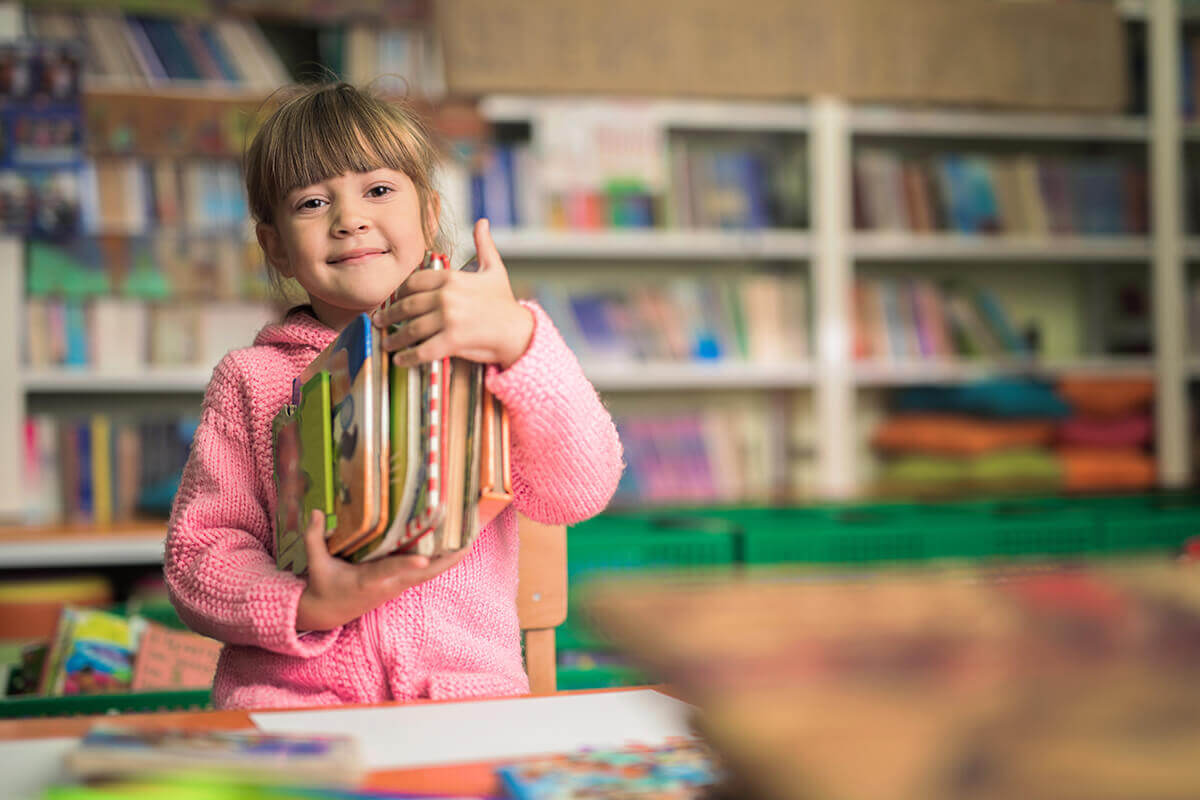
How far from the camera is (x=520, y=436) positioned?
0.89m

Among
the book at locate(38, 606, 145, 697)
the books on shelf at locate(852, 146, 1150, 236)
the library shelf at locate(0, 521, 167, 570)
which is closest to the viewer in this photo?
the book at locate(38, 606, 145, 697)

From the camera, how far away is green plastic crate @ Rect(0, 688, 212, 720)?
1.11m

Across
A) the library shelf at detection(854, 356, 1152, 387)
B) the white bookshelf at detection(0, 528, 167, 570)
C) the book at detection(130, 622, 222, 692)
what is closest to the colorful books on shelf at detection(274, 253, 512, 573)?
the book at detection(130, 622, 222, 692)

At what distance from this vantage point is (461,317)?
754mm

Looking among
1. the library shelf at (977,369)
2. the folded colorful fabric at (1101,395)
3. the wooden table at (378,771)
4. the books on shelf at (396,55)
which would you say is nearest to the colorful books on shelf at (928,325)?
the library shelf at (977,369)

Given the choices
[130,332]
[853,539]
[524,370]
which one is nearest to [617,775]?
[524,370]

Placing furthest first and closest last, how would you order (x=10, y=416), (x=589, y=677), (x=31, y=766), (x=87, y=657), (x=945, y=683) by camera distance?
(x=10, y=416) < (x=87, y=657) < (x=589, y=677) < (x=31, y=766) < (x=945, y=683)

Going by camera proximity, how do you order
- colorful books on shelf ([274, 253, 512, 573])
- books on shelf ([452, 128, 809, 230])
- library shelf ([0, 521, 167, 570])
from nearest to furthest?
colorful books on shelf ([274, 253, 512, 573]) < library shelf ([0, 521, 167, 570]) < books on shelf ([452, 128, 809, 230])

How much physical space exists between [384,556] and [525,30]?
215 centimetres

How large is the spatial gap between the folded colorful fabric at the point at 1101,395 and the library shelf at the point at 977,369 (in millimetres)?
56

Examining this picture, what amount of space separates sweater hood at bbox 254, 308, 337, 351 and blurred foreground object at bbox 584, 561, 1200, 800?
0.77 meters

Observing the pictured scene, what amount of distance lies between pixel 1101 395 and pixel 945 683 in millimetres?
2987

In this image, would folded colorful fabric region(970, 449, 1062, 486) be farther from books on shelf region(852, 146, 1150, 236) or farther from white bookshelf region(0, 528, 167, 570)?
white bookshelf region(0, 528, 167, 570)

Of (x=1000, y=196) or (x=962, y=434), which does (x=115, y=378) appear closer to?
(x=962, y=434)
